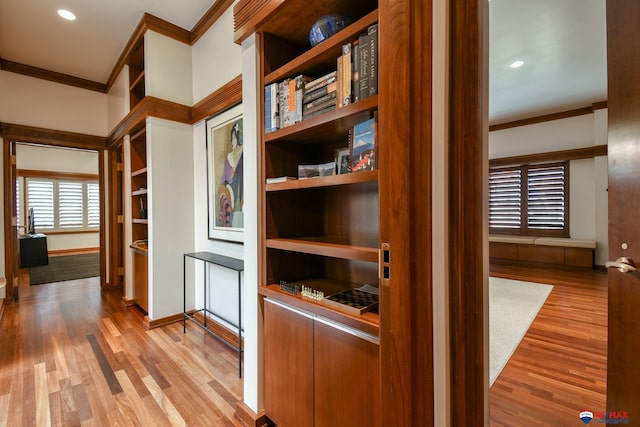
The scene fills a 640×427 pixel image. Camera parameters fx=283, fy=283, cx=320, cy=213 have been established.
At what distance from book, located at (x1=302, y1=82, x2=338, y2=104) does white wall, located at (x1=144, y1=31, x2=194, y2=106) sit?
8.07 feet

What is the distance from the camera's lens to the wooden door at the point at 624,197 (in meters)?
1.07

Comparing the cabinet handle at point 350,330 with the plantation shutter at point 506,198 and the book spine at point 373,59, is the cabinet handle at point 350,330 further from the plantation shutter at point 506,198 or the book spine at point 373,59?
the plantation shutter at point 506,198

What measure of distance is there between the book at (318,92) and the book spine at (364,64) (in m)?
0.16

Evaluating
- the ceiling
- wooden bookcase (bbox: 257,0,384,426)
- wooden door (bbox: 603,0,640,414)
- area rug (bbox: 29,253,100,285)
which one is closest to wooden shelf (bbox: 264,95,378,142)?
wooden bookcase (bbox: 257,0,384,426)

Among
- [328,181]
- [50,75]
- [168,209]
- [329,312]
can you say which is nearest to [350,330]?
[329,312]

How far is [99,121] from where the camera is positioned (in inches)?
179

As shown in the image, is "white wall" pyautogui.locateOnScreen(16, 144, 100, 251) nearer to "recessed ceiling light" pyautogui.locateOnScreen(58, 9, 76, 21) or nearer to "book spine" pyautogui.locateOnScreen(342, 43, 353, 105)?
"recessed ceiling light" pyautogui.locateOnScreen(58, 9, 76, 21)

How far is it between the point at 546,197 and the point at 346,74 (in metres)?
6.90

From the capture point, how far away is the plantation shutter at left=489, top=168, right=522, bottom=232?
6523mm

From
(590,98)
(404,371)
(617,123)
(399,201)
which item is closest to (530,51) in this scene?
(590,98)

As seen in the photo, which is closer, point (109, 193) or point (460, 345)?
point (460, 345)

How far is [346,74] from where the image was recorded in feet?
3.95

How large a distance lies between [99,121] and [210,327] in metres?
3.92

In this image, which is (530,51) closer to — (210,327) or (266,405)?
(266,405)
